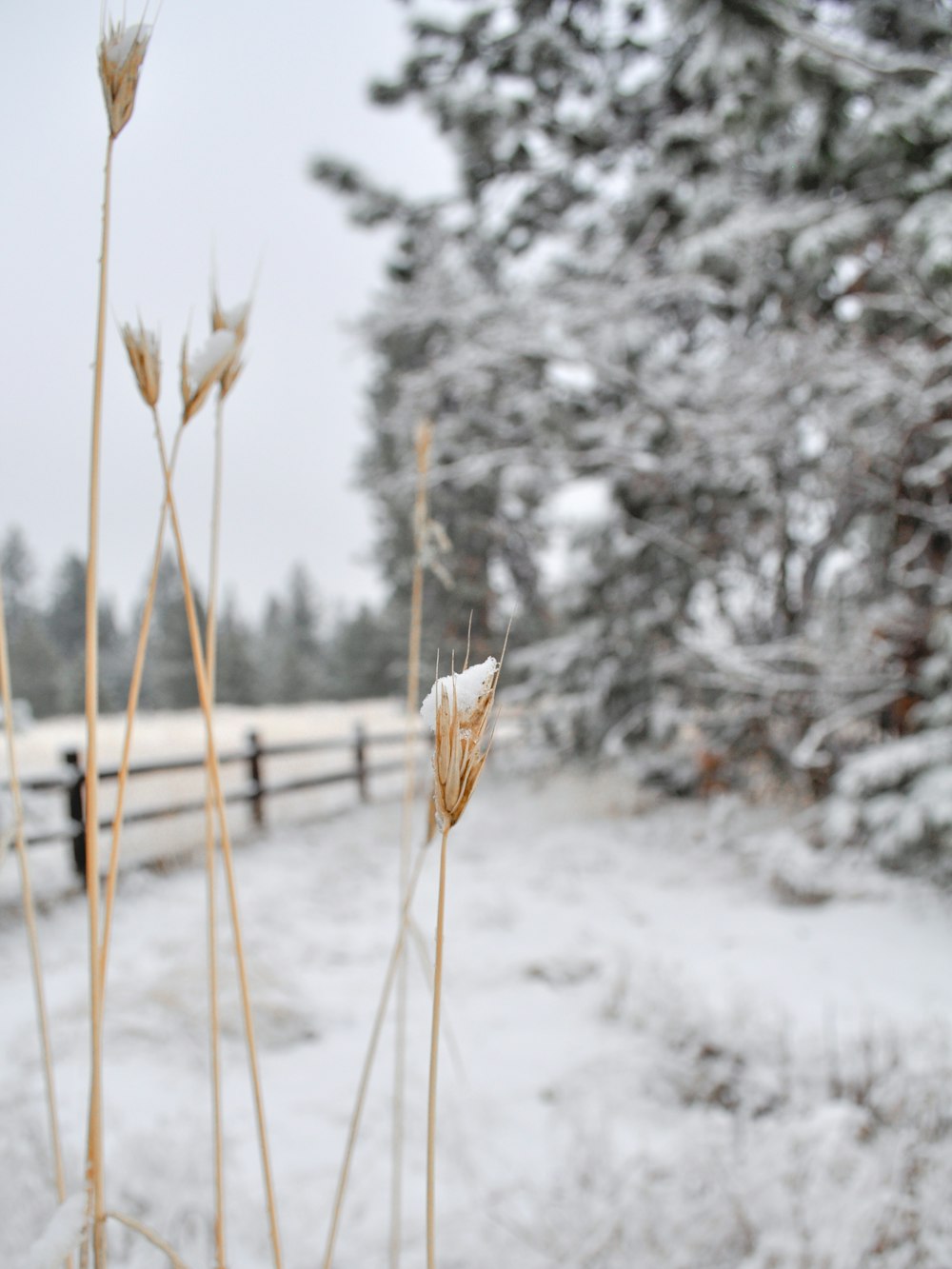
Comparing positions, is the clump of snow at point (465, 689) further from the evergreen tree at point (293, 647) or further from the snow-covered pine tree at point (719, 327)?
the evergreen tree at point (293, 647)

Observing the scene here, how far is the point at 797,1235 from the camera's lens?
1482 millimetres

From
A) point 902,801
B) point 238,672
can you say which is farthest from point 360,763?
point 238,672

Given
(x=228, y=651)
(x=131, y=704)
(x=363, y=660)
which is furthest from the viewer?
(x=363, y=660)

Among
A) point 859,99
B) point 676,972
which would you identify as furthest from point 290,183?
point 859,99

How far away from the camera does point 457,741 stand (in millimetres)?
351

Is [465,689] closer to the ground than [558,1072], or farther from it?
farther from it

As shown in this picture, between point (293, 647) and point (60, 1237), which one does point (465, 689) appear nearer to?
point (60, 1237)

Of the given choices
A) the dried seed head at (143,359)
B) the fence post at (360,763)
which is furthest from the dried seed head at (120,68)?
the fence post at (360,763)

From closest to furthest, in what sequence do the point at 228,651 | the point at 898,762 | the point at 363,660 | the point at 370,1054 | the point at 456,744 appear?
the point at 456,744, the point at 370,1054, the point at 898,762, the point at 228,651, the point at 363,660

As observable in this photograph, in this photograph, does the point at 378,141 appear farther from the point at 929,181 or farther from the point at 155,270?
the point at 929,181

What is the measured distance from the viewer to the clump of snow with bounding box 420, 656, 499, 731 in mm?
354

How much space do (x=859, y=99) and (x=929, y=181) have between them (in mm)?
869

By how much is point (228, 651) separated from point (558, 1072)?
2143 cm

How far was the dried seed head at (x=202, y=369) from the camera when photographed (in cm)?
50
